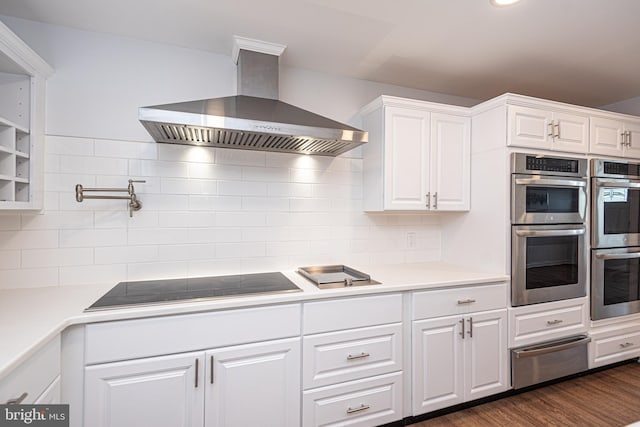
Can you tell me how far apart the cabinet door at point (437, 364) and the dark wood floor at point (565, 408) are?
0.13 metres

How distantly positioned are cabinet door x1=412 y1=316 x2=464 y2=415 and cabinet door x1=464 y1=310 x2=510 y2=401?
66 millimetres

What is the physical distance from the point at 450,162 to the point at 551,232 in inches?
33.5

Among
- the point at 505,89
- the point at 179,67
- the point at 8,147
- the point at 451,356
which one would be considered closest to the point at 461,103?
the point at 505,89

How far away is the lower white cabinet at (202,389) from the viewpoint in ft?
4.41

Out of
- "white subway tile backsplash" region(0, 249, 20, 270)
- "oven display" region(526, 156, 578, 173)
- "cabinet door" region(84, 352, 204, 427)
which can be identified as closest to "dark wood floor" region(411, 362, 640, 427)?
"cabinet door" region(84, 352, 204, 427)

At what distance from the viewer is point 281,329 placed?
1.60 metres

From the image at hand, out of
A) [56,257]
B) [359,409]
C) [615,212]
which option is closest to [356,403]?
[359,409]

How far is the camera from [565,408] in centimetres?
204

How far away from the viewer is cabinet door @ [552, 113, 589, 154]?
2252 millimetres

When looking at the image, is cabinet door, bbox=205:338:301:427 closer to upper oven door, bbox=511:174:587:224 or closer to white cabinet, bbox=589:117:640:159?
upper oven door, bbox=511:174:587:224

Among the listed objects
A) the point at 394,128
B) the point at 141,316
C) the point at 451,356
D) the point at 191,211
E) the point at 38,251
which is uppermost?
the point at 394,128

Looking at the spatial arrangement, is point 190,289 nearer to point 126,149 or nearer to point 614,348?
point 126,149

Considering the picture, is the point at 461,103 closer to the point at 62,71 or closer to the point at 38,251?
the point at 62,71

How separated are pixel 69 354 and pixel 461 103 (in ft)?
10.6
